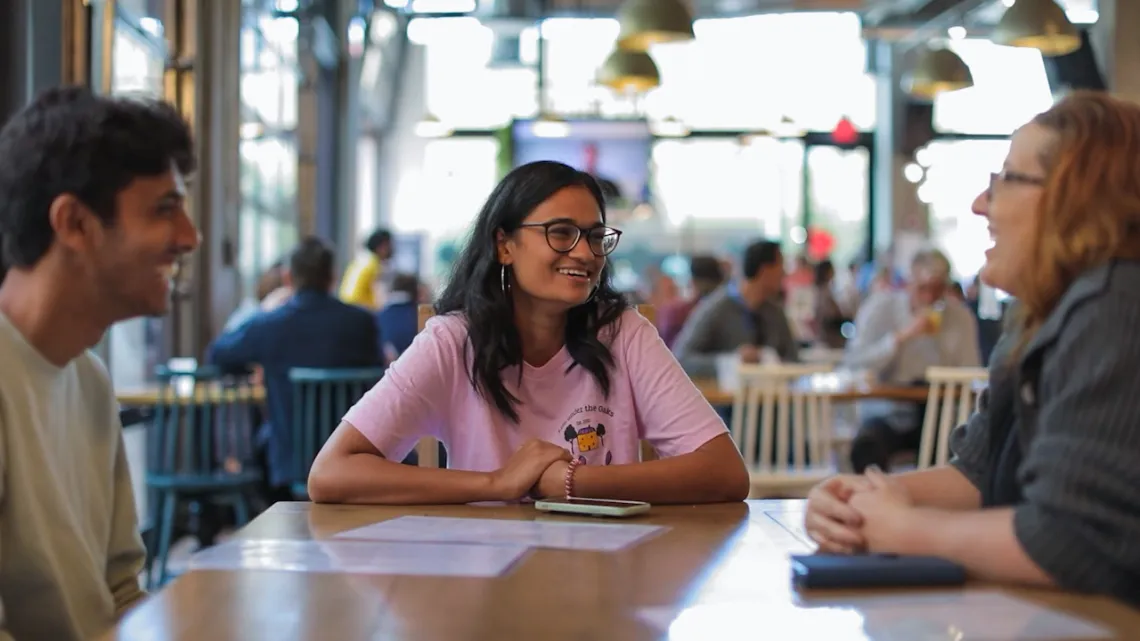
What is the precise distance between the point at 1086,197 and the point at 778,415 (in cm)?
361

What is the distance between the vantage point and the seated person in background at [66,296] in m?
1.56

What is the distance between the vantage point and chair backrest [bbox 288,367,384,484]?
16.1ft

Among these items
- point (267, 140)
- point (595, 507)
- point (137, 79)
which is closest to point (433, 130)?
point (267, 140)

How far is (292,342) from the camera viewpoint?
511 centimetres

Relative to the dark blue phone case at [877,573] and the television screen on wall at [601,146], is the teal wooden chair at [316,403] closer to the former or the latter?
the dark blue phone case at [877,573]

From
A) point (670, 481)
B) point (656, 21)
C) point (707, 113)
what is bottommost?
point (670, 481)

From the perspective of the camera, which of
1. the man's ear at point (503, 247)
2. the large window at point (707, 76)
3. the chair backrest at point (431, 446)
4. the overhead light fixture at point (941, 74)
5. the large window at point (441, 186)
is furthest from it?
the large window at point (441, 186)

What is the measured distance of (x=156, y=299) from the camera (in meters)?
1.74

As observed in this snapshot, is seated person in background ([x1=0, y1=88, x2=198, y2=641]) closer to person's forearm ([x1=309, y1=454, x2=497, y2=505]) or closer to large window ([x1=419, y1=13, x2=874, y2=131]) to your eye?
person's forearm ([x1=309, y1=454, x2=497, y2=505])

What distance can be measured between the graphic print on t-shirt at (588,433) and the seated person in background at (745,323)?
10.1ft

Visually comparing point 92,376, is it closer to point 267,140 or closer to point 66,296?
point 66,296

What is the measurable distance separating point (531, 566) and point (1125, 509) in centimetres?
60

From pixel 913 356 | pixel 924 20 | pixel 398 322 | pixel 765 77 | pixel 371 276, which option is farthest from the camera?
pixel 765 77

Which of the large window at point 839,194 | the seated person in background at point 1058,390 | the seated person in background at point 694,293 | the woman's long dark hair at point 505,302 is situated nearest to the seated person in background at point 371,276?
the seated person in background at point 694,293
